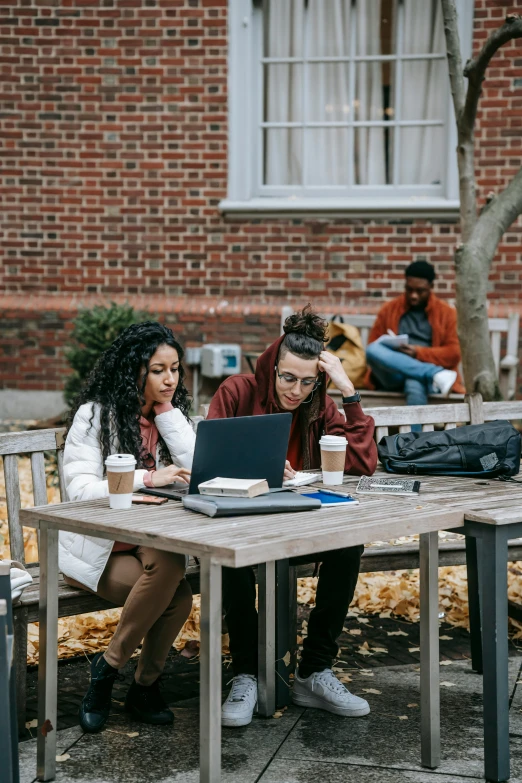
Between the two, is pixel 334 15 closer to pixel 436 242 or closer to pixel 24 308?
pixel 436 242

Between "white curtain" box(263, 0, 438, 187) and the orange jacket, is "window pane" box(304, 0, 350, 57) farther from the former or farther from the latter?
the orange jacket

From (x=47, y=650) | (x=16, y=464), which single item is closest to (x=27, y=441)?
(x=16, y=464)

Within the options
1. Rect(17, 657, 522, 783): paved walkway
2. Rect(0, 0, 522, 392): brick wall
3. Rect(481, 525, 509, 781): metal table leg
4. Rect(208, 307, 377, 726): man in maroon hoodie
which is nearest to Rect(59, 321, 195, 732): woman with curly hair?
Rect(17, 657, 522, 783): paved walkway

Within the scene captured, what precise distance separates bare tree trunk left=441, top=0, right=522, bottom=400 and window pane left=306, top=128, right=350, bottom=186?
345cm

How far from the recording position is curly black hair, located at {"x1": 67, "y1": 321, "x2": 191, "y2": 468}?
363cm

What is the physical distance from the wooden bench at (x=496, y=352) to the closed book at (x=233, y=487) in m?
4.43

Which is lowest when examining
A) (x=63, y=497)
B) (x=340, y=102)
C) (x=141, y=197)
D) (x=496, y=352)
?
(x=63, y=497)

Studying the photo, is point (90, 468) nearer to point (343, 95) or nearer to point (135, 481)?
point (135, 481)

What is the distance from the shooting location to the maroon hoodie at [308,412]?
3877 millimetres

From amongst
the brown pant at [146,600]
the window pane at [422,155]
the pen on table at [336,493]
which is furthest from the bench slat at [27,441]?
the window pane at [422,155]

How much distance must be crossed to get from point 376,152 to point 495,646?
6933 mm

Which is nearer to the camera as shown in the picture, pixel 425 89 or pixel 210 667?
pixel 210 667

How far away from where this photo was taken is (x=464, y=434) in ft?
12.7

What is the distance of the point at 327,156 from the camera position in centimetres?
942
